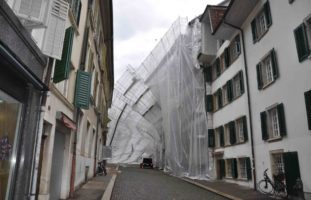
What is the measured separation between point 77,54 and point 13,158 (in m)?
6.31

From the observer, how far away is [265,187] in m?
14.8

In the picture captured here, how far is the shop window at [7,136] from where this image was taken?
540 centimetres

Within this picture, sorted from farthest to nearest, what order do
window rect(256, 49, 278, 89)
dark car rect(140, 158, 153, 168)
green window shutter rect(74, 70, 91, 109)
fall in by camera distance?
dark car rect(140, 158, 153, 168) < window rect(256, 49, 278, 89) < green window shutter rect(74, 70, 91, 109)

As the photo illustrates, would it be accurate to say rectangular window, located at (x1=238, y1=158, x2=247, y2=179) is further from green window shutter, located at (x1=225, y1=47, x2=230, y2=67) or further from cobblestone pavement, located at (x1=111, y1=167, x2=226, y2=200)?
green window shutter, located at (x1=225, y1=47, x2=230, y2=67)

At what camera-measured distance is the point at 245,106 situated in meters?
18.5

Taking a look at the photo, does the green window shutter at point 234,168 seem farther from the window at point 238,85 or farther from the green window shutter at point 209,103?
the green window shutter at point 209,103

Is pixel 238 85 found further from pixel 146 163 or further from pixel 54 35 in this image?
pixel 146 163

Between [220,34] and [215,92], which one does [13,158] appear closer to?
[220,34]

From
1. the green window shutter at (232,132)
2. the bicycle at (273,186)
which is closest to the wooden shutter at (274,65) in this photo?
the bicycle at (273,186)

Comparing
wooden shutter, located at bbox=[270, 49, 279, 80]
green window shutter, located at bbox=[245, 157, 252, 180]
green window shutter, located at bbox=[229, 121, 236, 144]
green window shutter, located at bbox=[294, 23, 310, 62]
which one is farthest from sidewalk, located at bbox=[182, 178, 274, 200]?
green window shutter, located at bbox=[294, 23, 310, 62]

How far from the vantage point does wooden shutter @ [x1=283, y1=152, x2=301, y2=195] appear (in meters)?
12.3

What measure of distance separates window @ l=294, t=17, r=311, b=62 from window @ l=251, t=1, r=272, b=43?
318 cm

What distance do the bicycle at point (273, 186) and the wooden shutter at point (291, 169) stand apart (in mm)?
513

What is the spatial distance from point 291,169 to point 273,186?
1.50m
